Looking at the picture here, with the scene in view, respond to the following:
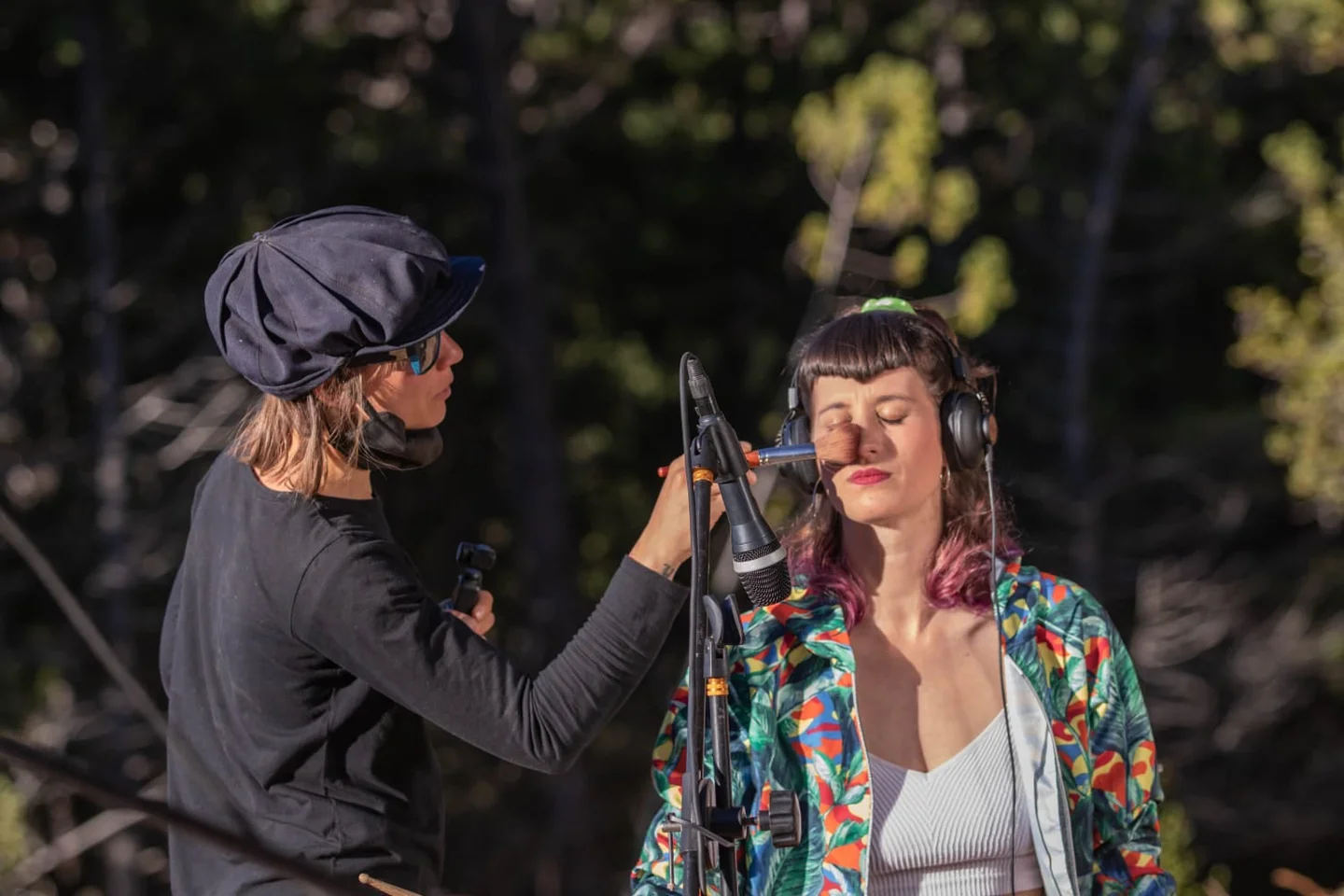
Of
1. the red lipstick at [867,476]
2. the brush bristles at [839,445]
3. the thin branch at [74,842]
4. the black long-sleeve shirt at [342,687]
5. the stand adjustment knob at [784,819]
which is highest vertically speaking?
the brush bristles at [839,445]

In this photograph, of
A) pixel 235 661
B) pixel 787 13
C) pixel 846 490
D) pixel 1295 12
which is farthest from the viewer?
pixel 787 13

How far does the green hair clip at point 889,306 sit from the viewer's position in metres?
2.63

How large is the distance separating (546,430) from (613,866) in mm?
2879

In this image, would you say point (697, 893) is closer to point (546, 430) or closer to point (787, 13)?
point (546, 430)

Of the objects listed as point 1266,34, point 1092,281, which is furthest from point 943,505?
point 1266,34

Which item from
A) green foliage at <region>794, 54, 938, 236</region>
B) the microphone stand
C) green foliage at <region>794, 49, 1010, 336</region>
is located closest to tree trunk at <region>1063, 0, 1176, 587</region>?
green foliage at <region>794, 49, 1010, 336</region>

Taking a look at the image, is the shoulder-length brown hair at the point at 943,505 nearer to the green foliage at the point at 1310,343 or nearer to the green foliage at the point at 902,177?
the green foliage at the point at 902,177

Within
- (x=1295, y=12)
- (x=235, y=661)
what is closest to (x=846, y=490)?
(x=235, y=661)

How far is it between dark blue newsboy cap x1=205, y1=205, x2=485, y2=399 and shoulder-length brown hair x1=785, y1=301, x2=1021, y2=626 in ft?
2.14

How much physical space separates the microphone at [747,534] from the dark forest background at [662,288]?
20.2 feet

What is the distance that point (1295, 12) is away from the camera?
370 inches

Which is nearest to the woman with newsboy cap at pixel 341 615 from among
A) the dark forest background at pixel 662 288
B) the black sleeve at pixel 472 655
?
the black sleeve at pixel 472 655

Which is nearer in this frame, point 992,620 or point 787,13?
point 992,620

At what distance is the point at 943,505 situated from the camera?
2650 mm
